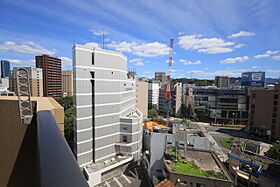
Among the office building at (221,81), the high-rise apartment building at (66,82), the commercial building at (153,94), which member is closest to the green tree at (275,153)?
the commercial building at (153,94)

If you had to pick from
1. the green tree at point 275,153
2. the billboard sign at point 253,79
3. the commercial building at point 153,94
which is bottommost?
the green tree at point 275,153

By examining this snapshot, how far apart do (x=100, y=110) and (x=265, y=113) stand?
30938 millimetres

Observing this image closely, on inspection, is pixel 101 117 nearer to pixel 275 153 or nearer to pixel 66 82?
pixel 275 153

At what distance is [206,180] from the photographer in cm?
974

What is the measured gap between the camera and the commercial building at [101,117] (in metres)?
15.7

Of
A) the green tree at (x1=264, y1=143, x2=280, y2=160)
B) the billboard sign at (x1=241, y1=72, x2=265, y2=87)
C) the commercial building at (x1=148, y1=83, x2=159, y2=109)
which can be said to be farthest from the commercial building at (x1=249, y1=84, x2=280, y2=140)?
the commercial building at (x1=148, y1=83, x2=159, y2=109)

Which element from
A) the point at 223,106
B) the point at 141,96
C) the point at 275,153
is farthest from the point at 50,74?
the point at 275,153

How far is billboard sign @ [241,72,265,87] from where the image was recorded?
1818 inches

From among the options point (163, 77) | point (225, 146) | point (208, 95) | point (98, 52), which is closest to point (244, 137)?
point (225, 146)

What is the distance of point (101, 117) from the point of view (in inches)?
684

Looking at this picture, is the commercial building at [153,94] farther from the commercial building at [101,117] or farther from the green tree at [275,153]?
the green tree at [275,153]

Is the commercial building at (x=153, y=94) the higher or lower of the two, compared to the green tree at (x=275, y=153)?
higher

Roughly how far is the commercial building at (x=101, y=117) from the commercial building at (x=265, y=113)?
1005 inches

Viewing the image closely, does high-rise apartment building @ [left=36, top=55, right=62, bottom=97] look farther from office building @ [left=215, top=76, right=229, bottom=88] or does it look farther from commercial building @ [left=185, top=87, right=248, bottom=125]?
office building @ [left=215, top=76, right=229, bottom=88]
